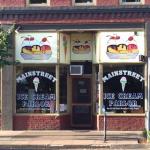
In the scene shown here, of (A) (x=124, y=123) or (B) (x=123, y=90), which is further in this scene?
(B) (x=123, y=90)

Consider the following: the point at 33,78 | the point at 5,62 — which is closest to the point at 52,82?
the point at 33,78

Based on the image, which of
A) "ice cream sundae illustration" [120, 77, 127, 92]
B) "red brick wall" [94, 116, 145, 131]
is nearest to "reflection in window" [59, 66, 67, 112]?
"red brick wall" [94, 116, 145, 131]

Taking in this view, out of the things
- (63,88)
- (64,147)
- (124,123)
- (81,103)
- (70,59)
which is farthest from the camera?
(81,103)

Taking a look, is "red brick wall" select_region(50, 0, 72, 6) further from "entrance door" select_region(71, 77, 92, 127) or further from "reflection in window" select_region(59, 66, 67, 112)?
"entrance door" select_region(71, 77, 92, 127)

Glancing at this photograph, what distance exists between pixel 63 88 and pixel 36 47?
2.07 metres

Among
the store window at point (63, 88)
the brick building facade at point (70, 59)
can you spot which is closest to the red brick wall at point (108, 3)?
the brick building facade at point (70, 59)

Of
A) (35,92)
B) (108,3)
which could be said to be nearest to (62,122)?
(35,92)

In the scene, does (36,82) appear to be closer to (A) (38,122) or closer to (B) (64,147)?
(A) (38,122)

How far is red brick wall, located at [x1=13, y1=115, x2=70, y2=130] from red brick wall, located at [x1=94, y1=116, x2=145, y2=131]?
169cm

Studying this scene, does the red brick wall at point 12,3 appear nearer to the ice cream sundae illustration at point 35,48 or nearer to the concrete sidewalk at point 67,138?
the ice cream sundae illustration at point 35,48

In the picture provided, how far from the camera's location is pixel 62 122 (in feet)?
84.7

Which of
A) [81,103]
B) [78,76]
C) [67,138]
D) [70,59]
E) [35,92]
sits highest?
[70,59]

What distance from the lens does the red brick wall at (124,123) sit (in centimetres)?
2530

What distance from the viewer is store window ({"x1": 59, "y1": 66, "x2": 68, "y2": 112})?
26.0 metres
